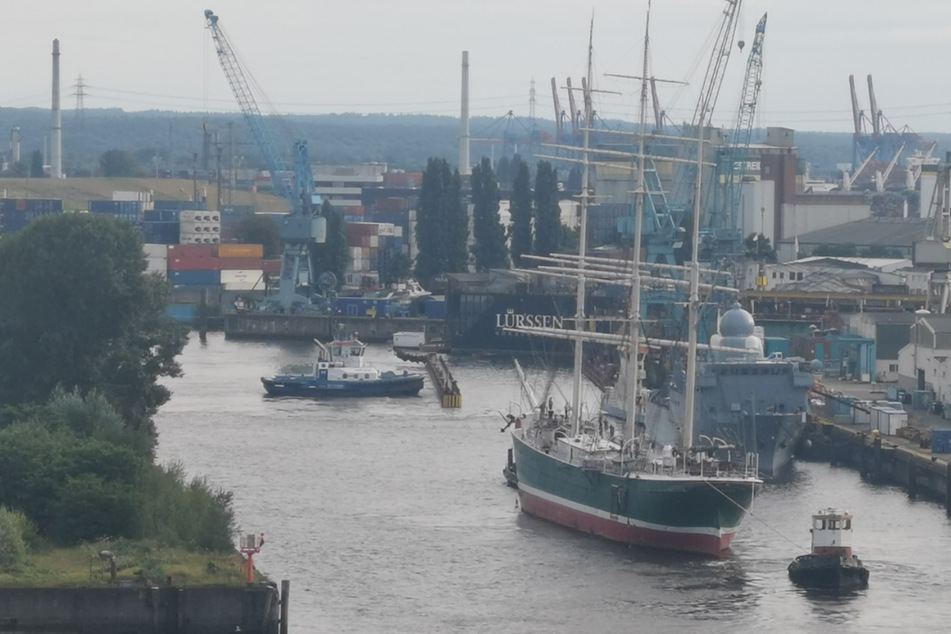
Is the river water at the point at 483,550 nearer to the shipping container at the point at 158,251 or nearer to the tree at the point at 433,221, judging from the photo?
the tree at the point at 433,221

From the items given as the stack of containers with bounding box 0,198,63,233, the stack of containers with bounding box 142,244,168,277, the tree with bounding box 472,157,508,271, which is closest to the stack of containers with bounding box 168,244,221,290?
the stack of containers with bounding box 142,244,168,277

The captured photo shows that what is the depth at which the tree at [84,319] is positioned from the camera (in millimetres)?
27062

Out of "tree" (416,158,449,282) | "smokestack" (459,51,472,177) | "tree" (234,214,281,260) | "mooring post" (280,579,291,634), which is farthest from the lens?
"smokestack" (459,51,472,177)

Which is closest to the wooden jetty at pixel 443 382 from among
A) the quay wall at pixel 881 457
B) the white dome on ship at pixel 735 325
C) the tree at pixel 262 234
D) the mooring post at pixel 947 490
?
the white dome on ship at pixel 735 325

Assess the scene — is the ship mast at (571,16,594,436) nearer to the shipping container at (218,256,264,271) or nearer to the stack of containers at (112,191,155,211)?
the shipping container at (218,256,264,271)

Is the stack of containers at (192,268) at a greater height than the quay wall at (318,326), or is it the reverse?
the stack of containers at (192,268)

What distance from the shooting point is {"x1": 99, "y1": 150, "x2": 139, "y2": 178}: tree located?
107 metres

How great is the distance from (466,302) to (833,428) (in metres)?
21.4

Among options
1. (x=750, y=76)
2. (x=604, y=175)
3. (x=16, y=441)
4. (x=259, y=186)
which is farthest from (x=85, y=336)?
(x=259, y=186)

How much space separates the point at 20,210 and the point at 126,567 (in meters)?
54.9

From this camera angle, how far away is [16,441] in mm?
19766

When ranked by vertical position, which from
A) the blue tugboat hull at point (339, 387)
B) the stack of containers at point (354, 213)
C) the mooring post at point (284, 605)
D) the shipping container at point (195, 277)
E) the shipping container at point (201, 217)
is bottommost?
the blue tugboat hull at point (339, 387)

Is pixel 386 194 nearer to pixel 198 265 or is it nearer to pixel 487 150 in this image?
pixel 198 265

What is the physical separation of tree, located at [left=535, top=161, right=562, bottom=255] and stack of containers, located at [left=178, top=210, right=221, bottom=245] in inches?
472
